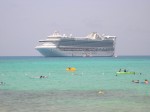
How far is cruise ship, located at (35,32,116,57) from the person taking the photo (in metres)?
145

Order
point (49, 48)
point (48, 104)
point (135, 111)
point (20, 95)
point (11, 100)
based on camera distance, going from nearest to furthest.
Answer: point (135, 111)
point (48, 104)
point (11, 100)
point (20, 95)
point (49, 48)

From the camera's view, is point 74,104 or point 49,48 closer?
point 74,104

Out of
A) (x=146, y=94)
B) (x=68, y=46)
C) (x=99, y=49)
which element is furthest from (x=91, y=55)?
(x=146, y=94)

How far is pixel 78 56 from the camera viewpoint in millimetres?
156500

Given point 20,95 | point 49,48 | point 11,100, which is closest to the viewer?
point 11,100

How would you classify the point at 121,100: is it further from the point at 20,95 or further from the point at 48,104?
the point at 20,95

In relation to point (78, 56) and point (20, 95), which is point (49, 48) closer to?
point (78, 56)

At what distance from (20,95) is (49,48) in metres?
117

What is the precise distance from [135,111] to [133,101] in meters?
3.76

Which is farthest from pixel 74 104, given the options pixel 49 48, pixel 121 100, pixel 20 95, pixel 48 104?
pixel 49 48

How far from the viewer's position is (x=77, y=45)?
14850 centimetres

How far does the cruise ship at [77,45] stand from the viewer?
145125mm

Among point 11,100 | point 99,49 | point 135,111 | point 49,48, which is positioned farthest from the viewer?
point 99,49

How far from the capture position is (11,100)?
25891 mm
